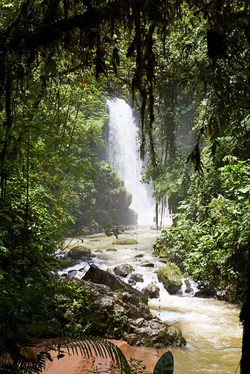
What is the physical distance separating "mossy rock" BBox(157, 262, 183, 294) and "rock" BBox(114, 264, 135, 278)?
108 centimetres

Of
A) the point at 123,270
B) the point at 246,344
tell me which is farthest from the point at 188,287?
the point at 246,344

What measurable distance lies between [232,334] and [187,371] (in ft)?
6.93

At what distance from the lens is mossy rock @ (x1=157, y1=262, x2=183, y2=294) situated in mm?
9695

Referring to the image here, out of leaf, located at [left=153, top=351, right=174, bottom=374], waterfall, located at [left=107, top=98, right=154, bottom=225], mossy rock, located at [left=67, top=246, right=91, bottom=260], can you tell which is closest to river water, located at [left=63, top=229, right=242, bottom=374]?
mossy rock, located at [left=67, top=246, right=91, bottom=260]

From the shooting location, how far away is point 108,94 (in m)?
6.12

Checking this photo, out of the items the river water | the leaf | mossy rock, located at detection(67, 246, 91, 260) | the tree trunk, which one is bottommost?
the river water

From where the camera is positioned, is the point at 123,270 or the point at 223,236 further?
the point at 123,270

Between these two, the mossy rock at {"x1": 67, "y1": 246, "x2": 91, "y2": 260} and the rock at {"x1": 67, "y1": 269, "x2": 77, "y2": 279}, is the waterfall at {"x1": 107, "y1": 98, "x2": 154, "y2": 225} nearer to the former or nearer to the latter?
the mossy rock at {"x1": 67, "y1": 246, "x2": 91, "y2": 260}

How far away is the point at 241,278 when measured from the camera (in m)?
7.17

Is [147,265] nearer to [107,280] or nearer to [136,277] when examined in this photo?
[136,277]

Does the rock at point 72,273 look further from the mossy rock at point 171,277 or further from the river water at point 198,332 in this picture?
the mossy rock at point 171,277

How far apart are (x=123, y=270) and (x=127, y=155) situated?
60.6ft

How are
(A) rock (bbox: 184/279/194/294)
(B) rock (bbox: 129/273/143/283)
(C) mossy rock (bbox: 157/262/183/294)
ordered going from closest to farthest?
(A) rock (bbox: 184/279/194/294) → (C) mossy rock (bbox: 157/262/183/294) → (B) rock (bbox: 129/273/143/283)

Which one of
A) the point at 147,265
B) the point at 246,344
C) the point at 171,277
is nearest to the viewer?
the point at 246,344
